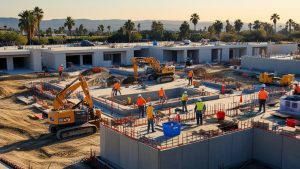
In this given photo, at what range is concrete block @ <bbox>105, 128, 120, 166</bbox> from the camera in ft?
54.8

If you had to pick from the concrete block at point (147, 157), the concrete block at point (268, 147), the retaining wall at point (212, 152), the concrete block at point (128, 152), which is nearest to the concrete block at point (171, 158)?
the retaining wall at point (212, 152)

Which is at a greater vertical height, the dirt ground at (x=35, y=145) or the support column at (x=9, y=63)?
the support column at (x=9, y=63)

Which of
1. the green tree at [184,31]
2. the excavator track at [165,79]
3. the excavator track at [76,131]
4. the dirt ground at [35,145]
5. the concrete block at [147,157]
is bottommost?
the dirt ground at [35,145]

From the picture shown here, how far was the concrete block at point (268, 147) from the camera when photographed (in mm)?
16250

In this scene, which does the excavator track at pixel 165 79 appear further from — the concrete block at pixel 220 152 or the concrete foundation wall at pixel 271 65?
the concrete block at pixel 220 152

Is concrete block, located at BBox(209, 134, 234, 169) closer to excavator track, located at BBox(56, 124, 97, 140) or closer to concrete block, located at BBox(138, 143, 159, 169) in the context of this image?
concrete block, located at BBox(138, 143, 159, 169)

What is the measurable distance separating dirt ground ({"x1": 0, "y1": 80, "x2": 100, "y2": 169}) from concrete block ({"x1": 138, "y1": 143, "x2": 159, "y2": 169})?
4.18 metres

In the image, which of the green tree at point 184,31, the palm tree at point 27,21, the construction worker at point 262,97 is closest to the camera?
the construction worker at point 262,97

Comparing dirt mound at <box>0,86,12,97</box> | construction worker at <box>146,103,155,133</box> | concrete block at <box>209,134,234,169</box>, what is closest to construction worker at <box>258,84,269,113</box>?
concrete block at <box>209,134,234,169</box>

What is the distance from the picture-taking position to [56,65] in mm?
44750

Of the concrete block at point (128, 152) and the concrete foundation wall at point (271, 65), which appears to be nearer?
the concrete block at point (128, 152)

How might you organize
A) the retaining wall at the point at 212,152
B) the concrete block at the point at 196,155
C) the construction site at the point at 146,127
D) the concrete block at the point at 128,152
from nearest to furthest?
1. the retaining wall at the point at 212,152
2. the concrete block at the point at 196,155
3. the concrete block at the point at 128,152
4. the construction site at the point at 146,127

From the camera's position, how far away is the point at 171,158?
14344 millimetres

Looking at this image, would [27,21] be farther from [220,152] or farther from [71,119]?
[220,152]
